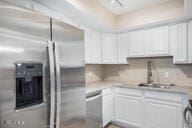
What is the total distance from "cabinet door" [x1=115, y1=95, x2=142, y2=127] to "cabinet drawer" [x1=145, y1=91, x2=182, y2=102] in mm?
223

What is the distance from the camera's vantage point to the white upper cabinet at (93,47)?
8.88ft

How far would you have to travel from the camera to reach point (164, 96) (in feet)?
7.60

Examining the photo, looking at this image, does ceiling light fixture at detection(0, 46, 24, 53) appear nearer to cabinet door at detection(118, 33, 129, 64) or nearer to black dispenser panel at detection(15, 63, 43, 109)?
black dispenser panel at detection(15, 63, 43, 109)

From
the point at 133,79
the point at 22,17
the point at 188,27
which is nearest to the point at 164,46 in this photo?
the point at 188,27

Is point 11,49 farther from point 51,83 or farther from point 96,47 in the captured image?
point 96,47

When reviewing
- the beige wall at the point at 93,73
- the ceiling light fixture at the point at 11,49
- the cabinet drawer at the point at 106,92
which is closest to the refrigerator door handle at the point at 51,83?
the ceiling light fixture at the point at 11,49

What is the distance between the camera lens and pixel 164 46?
2658 millimetres

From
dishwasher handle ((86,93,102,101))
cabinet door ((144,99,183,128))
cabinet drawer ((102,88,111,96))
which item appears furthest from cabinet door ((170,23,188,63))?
dishwasher handle ((86,93,102,101))

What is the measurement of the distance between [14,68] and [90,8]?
1845 millimetres

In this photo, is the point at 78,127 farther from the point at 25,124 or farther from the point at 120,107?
the point at 120,107

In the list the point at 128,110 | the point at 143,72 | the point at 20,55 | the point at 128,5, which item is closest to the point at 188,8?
the point at 128,5

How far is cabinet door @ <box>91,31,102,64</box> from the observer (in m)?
2.92

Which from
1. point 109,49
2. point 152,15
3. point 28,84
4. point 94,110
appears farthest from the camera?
point 109,49

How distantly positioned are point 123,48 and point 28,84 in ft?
8.45
